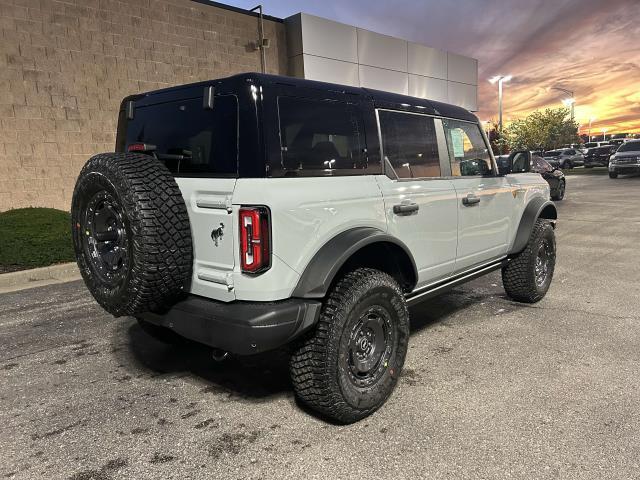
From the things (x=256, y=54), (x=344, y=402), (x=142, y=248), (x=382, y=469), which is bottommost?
(x=382, y=469)

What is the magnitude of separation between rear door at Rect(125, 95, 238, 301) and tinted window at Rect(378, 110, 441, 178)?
3.81 ft

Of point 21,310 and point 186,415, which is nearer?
point 186,415

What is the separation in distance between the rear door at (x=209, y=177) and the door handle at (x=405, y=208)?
3.87 ft

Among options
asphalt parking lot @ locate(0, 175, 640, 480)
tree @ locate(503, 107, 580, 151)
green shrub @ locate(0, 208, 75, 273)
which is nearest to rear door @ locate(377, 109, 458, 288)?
asphalt parking lot @ locate(0, 175, 640, 480)

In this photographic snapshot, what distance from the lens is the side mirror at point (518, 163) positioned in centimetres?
482

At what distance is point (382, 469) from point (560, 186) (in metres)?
15.5

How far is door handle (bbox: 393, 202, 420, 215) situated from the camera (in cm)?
330

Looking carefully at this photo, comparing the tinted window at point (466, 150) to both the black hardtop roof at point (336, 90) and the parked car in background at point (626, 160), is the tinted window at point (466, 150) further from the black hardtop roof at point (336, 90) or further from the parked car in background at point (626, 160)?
the parked car in background at point (626, 160)

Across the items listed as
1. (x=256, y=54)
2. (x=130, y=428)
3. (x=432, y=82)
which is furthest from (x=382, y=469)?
(x=432, y=82)

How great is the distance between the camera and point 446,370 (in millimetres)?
3631

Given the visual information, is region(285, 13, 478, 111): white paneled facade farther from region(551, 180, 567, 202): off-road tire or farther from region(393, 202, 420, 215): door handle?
region(393, 202, 420, 215): door handle

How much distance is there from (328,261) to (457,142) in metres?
2.14

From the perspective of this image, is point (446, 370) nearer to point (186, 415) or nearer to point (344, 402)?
point (344, 402)

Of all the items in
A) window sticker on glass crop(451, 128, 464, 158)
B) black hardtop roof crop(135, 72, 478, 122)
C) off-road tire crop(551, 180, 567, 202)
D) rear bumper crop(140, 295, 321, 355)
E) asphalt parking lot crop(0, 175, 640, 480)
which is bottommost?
asphalt parking lot crop(0, 175, 640, 480)
